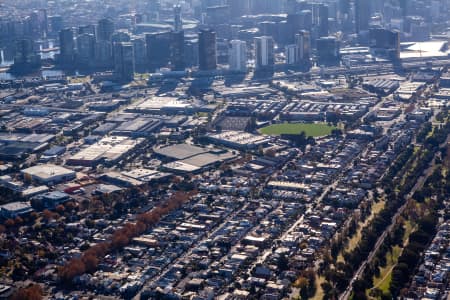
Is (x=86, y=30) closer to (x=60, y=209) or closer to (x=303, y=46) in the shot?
(x=303, y=46)

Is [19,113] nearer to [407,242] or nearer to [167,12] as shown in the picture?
[407,242]

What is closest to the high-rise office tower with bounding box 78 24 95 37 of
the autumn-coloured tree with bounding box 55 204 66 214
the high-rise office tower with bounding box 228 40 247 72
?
the high-rise office tower with bounding box 228 40 247 72

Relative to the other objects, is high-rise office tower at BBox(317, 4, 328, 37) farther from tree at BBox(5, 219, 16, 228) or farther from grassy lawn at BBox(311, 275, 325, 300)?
grassy lawn at BBox(311, 275, 325, 300)

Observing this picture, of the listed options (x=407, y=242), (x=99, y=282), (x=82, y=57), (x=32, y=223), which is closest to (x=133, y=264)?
(x=99, y=282)

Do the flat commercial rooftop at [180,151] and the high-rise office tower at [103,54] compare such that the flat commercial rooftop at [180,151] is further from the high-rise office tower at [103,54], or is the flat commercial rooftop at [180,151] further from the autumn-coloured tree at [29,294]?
the high-rise office tower at [103,54]

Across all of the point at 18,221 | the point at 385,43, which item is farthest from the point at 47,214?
the point at 385,43

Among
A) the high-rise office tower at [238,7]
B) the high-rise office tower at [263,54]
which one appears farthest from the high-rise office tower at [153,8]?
the high-rise office tower at [263,54]

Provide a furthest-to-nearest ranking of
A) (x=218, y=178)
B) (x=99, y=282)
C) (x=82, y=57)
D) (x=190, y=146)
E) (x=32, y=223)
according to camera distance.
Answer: (x=82, y=57), (x=190, y=146), (x=218, y=178), (x=32, y=223), (x=99, y=282)
